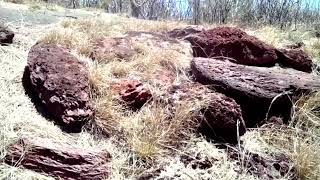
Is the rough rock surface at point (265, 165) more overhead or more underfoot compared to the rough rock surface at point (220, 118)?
more underfoot

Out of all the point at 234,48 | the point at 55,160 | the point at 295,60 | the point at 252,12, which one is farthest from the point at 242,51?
the point at 252,12

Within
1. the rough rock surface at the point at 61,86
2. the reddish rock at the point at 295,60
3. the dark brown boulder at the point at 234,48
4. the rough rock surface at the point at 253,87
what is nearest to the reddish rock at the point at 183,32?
the dark brown boulder at the point at 234,48

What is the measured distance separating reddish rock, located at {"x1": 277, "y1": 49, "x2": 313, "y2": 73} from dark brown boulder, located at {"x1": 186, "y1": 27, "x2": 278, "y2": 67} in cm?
12

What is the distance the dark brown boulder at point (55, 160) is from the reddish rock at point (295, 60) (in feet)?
7.41

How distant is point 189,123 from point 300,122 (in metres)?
0.93

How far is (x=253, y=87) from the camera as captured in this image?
10.8 ft

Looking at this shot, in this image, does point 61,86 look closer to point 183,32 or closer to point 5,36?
point 5,36

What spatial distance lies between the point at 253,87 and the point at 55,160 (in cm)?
158

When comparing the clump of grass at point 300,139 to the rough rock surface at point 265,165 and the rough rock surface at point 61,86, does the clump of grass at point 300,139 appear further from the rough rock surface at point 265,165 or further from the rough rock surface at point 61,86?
the rough rock surface at point 61,86

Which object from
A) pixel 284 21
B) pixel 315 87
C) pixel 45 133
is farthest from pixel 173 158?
pixel 284 21

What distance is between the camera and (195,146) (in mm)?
2898

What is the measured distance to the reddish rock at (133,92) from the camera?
3.16 metres

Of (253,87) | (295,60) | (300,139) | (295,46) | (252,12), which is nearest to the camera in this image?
(300,139)

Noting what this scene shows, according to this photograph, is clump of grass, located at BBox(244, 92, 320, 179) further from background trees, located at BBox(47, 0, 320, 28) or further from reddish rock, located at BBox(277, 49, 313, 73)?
background trees, located at BBox(47, 0, 320, 28)
